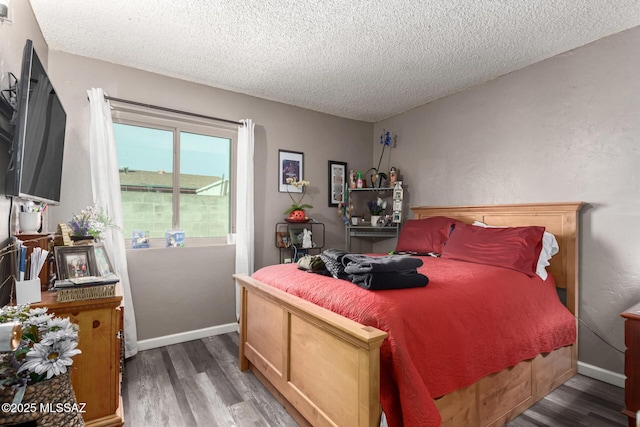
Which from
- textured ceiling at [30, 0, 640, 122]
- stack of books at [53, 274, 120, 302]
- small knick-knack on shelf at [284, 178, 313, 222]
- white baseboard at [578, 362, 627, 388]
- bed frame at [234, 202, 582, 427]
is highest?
textured ceiling at [30, 0, 640, 122]

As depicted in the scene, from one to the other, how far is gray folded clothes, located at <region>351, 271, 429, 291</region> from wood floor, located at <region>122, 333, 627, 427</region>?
3.12 ft

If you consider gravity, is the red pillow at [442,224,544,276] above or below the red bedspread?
above

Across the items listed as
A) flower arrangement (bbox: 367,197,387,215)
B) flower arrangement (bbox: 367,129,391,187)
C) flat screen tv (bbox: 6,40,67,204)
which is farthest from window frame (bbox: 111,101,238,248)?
flower arrangement (bbox: 367,129,391,187)

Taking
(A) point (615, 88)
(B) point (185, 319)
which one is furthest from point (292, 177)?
(A) point (615, 88)

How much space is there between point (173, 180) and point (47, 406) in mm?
2468

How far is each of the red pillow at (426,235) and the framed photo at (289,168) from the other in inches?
53.1

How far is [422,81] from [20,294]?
3.33m

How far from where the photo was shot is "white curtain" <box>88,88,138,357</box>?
264 cm

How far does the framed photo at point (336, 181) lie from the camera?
407 cm

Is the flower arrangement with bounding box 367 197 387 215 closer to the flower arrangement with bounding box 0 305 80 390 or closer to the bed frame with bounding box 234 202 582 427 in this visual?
the bed frame with bounding box 234 202 582 427

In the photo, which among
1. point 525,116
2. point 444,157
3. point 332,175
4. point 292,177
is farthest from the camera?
point 332,175

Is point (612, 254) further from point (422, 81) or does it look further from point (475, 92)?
point (422, 81)

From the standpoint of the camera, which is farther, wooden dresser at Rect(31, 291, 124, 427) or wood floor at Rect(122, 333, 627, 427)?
wood floor at Rect(122, 333, 627, 427)

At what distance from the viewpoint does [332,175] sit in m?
4.07
